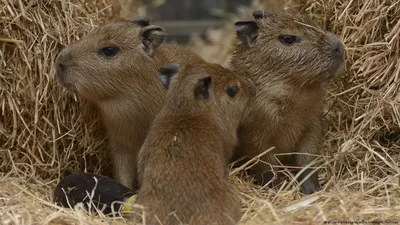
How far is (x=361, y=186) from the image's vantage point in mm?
4945

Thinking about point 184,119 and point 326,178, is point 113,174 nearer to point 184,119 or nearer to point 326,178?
point 184,119

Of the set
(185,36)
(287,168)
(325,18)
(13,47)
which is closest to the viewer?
(13,47)

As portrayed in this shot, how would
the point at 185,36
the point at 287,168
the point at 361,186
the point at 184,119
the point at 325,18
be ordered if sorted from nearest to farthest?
the point at 184,119
the point at 361,186
the point at 287,168
the point at 325,18
the point at 185,36

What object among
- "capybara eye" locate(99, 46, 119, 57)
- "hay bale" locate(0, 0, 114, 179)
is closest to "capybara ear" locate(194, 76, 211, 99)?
"capybara eye" locate(99, 46, 119, 57)

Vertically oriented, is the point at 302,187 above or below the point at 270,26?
below

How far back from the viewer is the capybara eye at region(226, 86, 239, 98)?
480 centimetres

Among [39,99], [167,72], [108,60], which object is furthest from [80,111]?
[167,72]

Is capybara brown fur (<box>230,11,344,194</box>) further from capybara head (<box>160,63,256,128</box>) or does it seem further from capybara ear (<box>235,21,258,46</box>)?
capybara head (<box>160,63,256,128</box>)

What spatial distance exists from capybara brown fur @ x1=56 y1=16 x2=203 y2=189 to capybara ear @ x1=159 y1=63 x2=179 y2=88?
324 millimetres

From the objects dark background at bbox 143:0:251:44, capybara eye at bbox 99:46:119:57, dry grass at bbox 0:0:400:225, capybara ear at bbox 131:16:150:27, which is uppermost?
capybara ear at bbox 131:16:150:27

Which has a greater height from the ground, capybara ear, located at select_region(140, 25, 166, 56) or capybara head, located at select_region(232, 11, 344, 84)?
capybara ear, located at select_region(140, 25, 166, 56)

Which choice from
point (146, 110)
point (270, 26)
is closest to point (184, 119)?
point (146, 110)

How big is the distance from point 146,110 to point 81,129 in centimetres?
73

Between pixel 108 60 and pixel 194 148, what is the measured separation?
1161mm
